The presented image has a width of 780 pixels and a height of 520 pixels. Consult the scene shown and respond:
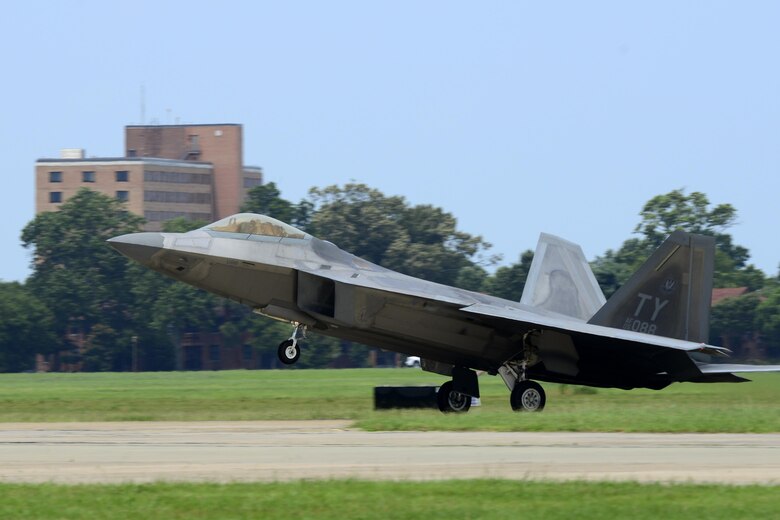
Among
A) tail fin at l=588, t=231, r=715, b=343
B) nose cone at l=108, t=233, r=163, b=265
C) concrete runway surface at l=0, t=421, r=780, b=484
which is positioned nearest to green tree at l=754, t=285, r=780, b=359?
tail fin at l=588, t=231, r=715, b=343

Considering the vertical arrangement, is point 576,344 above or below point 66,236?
below

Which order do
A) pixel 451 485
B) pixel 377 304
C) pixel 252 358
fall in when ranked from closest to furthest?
pixel 451 485
pixel 377 304
pixel 252 358

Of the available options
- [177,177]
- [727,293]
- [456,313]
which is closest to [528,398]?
[456,313]

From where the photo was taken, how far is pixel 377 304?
23000 mm

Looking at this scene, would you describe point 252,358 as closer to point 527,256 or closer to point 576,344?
point 527,256

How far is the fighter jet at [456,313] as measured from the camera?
73.5 feet

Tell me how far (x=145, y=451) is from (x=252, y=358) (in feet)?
262

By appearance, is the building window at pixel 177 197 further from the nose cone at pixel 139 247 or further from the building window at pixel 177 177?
the nose cone at pixel 139 247

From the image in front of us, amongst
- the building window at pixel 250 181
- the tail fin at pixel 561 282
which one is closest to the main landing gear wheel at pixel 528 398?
the tail fin at pixel 561 282

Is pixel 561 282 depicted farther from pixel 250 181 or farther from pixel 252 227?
pixel 250 181

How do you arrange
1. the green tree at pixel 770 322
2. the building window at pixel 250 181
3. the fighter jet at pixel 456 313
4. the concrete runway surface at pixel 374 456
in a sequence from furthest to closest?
1. the building window at pixel 250 181
2. the green tree at pixel 770 322
3. the fighter jet at pixel 456 313
4. the concrete runway surface at pixel 374 456

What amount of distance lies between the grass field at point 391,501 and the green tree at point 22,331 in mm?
75275

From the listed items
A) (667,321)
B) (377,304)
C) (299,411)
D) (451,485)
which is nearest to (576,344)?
(667,321)

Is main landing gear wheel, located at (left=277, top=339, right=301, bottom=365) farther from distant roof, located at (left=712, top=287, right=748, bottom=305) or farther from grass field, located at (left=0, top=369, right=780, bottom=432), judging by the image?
distant roof, located at (left=712, top=287, right=748, bottom=305)
